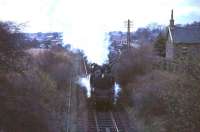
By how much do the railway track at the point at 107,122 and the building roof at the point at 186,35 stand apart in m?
31.4

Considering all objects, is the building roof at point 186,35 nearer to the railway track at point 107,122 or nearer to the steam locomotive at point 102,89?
the steam locomotive at point 102,89

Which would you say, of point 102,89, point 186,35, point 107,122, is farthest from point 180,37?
point 107,122

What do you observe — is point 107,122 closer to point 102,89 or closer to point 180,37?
point 102,89

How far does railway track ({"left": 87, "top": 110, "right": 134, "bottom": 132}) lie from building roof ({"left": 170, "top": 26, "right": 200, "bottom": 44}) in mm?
31381

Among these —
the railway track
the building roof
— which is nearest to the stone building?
the building roof

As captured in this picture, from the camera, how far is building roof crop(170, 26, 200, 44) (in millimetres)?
62875

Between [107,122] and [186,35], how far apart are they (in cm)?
3606

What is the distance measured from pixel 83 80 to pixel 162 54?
89.0 feet

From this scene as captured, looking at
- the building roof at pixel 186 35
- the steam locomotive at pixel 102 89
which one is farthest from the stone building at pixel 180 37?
the steam locomotive at pixel 102 89

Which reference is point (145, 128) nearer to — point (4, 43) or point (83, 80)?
point (4, 43)

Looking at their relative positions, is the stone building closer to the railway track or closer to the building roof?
the building roof

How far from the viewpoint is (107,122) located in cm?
3020

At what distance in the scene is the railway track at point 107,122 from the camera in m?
27.8

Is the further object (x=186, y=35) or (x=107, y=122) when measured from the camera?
(x=186, y=35)
